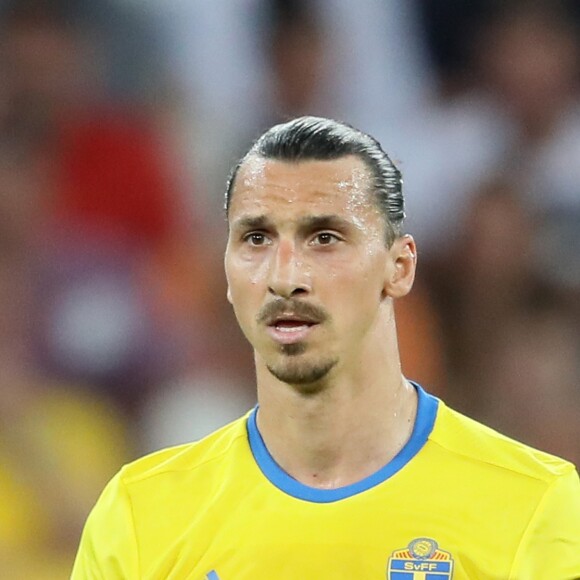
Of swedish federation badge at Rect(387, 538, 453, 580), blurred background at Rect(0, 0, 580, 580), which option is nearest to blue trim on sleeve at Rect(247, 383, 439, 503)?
swedish federation badge at Rect(387, 538, 453, 580)

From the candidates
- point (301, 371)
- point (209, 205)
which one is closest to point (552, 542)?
point (301, 371)

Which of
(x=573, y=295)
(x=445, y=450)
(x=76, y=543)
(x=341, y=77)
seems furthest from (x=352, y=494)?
(x=341, y=77)

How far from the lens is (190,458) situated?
2.78 m

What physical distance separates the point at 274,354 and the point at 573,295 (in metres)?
2.60

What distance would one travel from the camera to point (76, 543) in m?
4.50

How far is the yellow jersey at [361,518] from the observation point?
2.47 meters

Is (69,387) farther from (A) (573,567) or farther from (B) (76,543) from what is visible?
(A) (573,567)

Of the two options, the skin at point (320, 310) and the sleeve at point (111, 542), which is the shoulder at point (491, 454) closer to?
the skin at point (320, 310)

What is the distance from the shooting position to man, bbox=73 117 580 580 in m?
2.48

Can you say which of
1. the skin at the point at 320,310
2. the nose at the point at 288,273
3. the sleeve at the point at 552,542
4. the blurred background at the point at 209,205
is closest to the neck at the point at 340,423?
the skin at the point at 320,310

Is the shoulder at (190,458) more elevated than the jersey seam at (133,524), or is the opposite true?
→ the shoulder at (190,458)

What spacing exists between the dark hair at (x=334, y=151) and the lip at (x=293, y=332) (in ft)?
0.89

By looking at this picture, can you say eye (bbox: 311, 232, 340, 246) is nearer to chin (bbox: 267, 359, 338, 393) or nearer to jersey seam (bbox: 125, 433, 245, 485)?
chin (bbox: 267, 359, 338, 393)

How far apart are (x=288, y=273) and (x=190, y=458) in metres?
0.55
